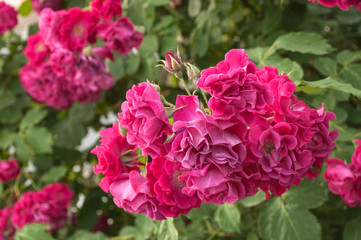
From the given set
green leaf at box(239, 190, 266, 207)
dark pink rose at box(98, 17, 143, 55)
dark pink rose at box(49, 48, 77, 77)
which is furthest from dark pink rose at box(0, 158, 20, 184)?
green leaf at box(239, 190, 266, 207)

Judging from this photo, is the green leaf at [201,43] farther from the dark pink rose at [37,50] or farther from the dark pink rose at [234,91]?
the dark pink rose at [234,91]

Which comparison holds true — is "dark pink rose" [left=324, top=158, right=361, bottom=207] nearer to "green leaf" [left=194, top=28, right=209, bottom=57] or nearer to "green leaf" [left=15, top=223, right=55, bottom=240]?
"green leaf" [left=194, top=28, right=209, bottom=57]

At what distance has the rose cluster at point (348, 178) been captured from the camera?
2.68 ft

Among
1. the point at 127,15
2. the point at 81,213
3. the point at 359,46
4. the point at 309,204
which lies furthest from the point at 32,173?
the point at 359,46

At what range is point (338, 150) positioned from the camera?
38.7 inches

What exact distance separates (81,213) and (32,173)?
0.25 meters

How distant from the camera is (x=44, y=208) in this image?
55.3 inches

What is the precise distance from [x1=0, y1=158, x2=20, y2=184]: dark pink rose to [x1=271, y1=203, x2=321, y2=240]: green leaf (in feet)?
3.45

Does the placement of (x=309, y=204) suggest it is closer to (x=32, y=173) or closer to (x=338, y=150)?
(x=338, y=150)

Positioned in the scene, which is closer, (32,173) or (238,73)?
(238,73)

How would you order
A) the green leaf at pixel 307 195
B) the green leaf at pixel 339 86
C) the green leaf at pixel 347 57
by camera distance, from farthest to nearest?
the green leaf at pixel 347 57
the green leaf at pixel 307 195
the green leaf at pixel 339 86

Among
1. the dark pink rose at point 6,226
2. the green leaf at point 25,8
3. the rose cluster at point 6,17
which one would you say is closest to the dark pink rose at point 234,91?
the dark pink rose at point 6,226

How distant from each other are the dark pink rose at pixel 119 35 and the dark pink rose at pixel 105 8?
0.03 meters

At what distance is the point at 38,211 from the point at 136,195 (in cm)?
89
